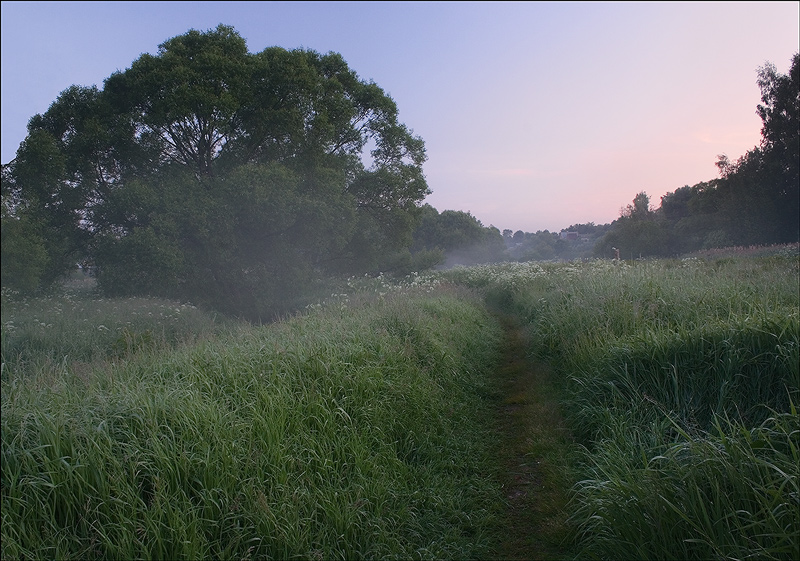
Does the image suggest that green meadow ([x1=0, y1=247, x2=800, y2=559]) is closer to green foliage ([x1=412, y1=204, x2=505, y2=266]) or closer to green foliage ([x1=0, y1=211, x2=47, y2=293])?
green foliage ([x1=0, y1=211, x2=47, y2=293])

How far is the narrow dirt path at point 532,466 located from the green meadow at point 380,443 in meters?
0.03

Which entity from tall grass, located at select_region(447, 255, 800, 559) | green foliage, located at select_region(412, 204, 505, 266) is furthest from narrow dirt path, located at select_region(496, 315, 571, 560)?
green foliage, located at select_region(412, 204, 505, 266)

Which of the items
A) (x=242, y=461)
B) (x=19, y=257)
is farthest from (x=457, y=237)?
(x=242, y=461)

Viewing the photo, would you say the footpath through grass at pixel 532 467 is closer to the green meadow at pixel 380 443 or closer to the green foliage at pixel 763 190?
the green meadow at pixel 380 443

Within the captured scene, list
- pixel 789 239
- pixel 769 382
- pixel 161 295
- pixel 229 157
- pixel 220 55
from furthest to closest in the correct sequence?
1. pixel 789 239
2. pixel 229 157
3. pixel 220 55
4. pixel 161 295
5. pixel 769 382

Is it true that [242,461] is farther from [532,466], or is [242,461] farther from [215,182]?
[215,182]

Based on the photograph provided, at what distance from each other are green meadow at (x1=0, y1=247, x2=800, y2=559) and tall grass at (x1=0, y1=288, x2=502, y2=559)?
0.02 m

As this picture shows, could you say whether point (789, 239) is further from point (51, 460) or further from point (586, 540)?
point (51, 460)

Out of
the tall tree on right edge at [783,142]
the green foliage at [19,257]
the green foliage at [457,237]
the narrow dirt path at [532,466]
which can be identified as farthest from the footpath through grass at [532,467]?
the green foliage at [457,237]

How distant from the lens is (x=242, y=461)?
3.14 meters

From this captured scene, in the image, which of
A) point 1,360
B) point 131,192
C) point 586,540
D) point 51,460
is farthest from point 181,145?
point 586,540

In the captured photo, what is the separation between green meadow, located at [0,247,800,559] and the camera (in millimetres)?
2543

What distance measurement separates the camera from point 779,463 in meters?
2.71

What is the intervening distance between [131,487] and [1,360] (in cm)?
157
